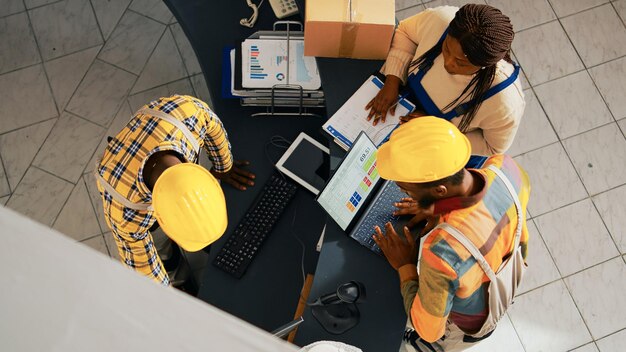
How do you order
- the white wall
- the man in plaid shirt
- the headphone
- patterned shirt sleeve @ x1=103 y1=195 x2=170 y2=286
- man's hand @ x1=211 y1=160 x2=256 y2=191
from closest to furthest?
the white wall
the man in plaid shirt
patterned shirt sleeve @ x1=103 y1=195 x2=170 y2=286
man's hand @ x1=211 y1=160 x2=256 y2=191
the headphone

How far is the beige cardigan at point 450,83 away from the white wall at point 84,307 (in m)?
1.71

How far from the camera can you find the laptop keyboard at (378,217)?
223cm

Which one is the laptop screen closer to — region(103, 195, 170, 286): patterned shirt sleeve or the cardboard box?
the cardboard box

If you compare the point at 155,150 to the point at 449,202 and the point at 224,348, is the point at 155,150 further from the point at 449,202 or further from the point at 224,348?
the point at 224,348

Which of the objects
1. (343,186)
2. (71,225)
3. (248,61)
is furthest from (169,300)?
(71,225)

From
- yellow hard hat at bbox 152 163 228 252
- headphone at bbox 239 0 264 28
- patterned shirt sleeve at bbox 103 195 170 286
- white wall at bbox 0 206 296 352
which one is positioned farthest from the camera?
headphone at bbox 239 0 264 28

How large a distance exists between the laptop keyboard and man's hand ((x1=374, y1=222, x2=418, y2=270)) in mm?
39

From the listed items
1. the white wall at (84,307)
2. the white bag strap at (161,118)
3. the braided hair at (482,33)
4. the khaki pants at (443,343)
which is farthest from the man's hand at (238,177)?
the white wall at (84,307)

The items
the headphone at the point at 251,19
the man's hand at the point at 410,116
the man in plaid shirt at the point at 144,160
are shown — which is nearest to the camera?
the man in plaid shirt at the point at 144,160

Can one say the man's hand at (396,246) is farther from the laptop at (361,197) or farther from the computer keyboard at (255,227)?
the computer keyboard at (255,227)

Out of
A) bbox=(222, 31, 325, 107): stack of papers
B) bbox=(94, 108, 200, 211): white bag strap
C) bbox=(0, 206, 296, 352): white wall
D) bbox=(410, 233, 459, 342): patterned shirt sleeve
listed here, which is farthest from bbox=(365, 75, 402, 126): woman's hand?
bbox=(0, 206, 296, 352): white wall

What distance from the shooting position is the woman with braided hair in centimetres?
190

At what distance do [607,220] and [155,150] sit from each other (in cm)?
270

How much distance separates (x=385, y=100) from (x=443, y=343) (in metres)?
1.09
